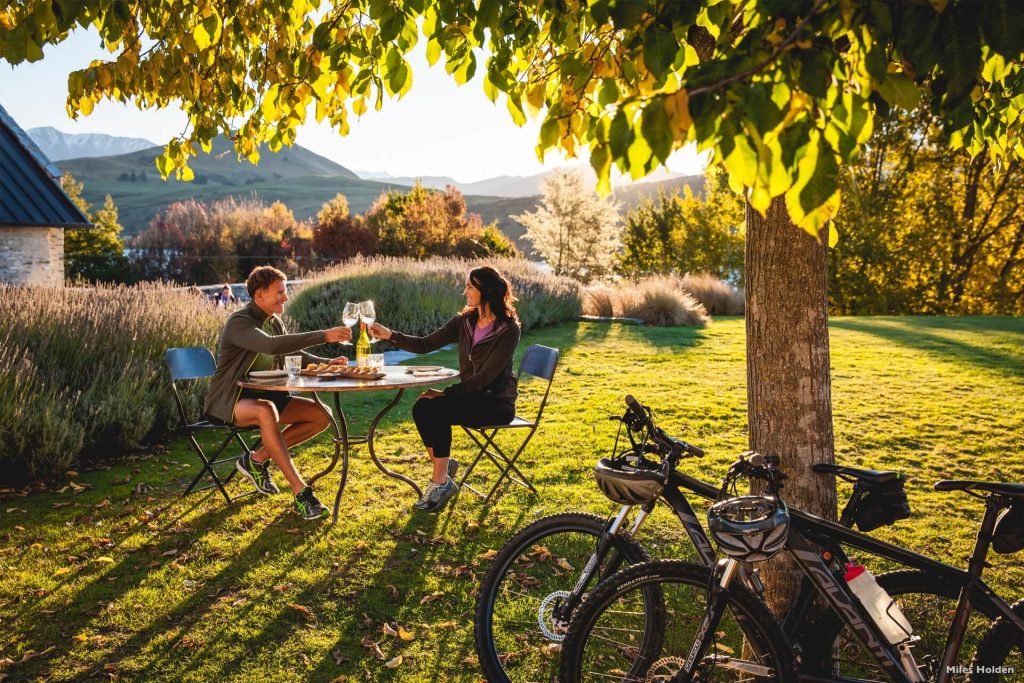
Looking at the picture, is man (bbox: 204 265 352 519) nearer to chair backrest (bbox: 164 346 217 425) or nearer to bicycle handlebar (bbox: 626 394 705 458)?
chair backrest (bbox: 164 346 217 425)

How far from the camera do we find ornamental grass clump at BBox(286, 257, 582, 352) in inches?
547

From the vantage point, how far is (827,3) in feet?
6.08

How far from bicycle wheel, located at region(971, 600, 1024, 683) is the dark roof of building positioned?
58.5 feet

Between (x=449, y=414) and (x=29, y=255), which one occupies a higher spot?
(x=29, y=255)

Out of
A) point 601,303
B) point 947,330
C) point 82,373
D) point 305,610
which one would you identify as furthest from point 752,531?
point 601,303

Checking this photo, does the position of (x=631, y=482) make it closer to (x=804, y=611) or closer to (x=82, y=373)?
(x=804, y=611)

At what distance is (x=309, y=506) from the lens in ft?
17.2

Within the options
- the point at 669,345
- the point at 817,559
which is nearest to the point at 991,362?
the point at 669,345

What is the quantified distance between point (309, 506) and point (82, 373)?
11.8 ft

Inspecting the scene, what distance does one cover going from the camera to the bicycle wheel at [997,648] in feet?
8.13

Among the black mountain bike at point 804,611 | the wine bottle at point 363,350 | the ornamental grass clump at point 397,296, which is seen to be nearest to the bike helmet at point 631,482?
the black mountain bike at point 804,611

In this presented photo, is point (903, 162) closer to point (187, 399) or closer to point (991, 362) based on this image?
point (991, 362)

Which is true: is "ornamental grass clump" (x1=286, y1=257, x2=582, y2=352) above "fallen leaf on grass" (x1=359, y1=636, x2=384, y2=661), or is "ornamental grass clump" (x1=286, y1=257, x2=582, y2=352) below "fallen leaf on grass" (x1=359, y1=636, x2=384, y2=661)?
above

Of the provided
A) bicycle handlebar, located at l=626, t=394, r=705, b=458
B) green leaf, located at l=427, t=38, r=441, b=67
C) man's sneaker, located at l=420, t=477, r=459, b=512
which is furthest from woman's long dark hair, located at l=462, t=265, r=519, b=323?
bicycle handlebar, located at l=626, t=394, r=705, b=458
